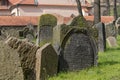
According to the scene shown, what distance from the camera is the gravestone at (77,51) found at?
42.6ft

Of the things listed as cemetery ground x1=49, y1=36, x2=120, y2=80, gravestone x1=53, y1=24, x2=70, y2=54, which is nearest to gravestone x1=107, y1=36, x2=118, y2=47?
cemetery ground x1=49, y1=36, x2=120, y2=80

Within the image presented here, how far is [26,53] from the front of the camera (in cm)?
999

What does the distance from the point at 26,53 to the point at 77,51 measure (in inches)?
135

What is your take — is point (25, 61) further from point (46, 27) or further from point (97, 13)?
point (97, 13)

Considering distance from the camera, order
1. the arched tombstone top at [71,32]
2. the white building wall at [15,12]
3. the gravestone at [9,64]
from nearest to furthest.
Result: the gravestone at [9,64] < the arched tombstone top at [71,32] < the white building wall at [15,12]

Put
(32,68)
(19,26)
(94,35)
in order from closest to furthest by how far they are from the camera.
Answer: (32,68), (94,35), (19,26)

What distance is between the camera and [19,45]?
1001cm

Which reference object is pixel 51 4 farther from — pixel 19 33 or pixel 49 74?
pixel 49 74

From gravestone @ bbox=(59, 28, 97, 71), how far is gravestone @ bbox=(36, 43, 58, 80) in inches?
35.2

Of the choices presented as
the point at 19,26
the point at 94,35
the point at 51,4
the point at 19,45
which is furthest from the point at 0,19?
the point at 19,45

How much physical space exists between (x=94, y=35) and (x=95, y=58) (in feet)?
2.27

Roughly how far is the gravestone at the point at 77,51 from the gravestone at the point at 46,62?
89cm

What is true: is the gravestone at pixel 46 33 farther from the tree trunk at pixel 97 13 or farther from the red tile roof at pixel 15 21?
the red tile roof at pixel 15 21

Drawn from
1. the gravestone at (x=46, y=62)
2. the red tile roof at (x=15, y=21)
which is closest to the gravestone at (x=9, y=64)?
the gravestone at (x=46, y=62)
